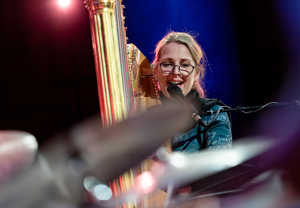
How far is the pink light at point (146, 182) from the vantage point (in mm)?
254

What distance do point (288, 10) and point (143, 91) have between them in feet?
4.24

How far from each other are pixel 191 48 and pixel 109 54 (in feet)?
2.95

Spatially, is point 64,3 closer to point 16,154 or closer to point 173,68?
point 173,68

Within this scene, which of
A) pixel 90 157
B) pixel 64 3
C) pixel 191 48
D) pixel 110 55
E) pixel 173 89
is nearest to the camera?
pixel 90 157

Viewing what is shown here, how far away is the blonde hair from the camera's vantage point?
212 cm

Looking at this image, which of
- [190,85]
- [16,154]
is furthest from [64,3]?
[16,154]

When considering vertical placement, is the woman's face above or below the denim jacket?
above

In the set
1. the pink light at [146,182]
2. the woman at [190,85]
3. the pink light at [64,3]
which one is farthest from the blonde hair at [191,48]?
the pink light at [146,182]

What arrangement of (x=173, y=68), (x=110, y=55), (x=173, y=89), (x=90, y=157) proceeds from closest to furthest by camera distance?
(x=90, y=157), (x=110, y=55), (x=173, y=89), (x=173, y=68)

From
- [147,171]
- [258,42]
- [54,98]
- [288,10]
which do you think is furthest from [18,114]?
[288,10]

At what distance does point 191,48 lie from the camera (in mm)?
2174

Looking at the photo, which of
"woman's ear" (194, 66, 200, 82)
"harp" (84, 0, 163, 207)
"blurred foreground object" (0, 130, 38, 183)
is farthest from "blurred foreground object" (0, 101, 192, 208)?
"woman's ear" (194, 66, 200, 82)

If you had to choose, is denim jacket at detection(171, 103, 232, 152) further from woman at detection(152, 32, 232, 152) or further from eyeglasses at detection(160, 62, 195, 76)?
eyeglasses at detection(160, 62, 195, 76)

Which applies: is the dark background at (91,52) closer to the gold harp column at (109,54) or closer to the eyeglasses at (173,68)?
the eyeglasses at (173,68)
